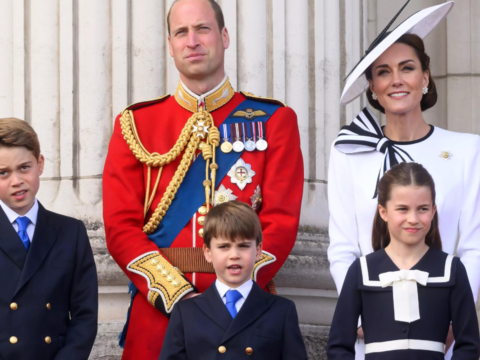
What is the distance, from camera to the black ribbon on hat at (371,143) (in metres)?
3.79

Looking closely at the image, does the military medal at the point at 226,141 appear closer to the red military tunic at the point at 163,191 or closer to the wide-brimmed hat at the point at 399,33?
the red military tunic at the point at 163,191

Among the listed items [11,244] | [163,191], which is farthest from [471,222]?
[11,244]

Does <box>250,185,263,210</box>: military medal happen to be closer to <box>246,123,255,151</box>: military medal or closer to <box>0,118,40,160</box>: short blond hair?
<box>246,123,255,151</box>: military medal

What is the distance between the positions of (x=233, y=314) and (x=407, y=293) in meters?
0.64

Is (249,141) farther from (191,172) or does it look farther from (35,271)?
(35,271)

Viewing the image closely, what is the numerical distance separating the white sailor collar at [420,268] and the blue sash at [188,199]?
850 mm

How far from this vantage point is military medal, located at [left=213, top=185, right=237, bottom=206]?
3947mm

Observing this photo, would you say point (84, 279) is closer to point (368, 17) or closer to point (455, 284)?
point (455, 284)

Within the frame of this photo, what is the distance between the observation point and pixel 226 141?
13.3 feet

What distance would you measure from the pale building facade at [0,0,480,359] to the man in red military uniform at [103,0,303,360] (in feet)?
2.93

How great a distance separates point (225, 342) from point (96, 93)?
2.11 metres

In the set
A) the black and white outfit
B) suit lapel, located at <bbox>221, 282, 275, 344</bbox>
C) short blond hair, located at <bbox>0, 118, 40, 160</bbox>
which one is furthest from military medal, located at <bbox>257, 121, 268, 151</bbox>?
short blond hair, located at <bbox>0, 118, 40, 160</bbox>

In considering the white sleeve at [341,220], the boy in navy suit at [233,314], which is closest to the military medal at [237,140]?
the white sleeve at [341,220]

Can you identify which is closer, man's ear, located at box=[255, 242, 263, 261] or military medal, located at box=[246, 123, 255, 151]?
man's ear, located at box=[255, 242, 263, 261]
